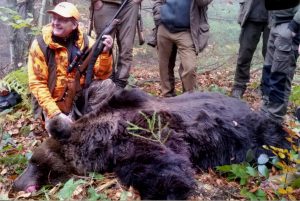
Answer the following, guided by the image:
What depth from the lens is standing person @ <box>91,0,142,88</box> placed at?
7.18 metres

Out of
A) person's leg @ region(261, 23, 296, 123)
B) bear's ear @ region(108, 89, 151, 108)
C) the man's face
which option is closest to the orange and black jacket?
the man's face

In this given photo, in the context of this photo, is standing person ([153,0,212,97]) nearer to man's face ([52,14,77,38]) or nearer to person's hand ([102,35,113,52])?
person's hand ([102,35,113,52])

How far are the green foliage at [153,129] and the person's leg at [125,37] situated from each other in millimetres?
2718

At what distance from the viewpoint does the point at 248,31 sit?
7.28m

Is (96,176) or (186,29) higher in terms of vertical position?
(186,29)

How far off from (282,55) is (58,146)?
3202mm

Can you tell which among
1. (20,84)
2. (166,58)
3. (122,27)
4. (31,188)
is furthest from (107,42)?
(20,84)

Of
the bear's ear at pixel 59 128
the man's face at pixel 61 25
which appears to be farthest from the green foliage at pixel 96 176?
the man's face at pixel 61 25

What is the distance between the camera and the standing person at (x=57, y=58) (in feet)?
18.3

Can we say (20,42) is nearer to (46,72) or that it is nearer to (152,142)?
(46,72)

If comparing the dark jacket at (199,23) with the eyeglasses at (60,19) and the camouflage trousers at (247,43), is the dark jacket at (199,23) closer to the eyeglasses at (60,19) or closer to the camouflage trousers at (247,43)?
the camouflage trousers at (247,43)

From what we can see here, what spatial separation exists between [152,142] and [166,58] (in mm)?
3157

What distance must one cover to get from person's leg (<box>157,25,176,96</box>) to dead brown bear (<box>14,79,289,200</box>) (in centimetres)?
212

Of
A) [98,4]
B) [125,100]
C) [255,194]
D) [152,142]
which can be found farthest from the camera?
[98,4]
